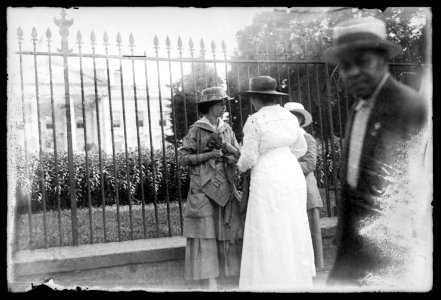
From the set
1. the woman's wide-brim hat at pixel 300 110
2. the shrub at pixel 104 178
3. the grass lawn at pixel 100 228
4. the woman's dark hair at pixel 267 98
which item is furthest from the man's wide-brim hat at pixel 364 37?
the shrub at pixel 104 178

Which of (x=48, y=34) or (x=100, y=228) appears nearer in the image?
(x=48, y=34)

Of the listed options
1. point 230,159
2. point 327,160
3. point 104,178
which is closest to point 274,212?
point 230,159

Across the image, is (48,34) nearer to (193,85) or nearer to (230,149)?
(230,149)

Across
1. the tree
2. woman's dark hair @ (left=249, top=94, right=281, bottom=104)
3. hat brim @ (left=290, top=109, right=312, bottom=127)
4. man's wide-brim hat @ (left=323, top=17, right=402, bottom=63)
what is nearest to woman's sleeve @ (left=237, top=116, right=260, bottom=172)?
woman's dark hair @ (left=249, top=94, right=281, bottom=104)

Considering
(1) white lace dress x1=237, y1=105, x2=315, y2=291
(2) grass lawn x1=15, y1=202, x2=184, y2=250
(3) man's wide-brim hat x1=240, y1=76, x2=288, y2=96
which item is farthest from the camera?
(2) grass lawn x1=15, y1=202, x2=184, y2=250

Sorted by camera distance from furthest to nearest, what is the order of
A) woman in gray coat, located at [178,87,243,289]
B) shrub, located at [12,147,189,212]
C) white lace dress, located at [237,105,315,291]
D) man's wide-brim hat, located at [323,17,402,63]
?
1. shrub, located at [12,147,189,212]
2. woman in gray coat, located at [178,87,243,289]
3. white lace dress, located at [237,105,315,291]
4. man's wide-brim hat, located at [323,17,402,63]

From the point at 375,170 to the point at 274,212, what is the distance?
1510 mm

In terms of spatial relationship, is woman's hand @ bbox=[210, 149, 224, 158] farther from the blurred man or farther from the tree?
the blurred man

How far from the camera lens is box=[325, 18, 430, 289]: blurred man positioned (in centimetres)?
219

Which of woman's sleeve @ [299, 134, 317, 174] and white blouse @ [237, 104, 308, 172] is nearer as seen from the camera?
white blouse @ [237, 104, 308, 172]

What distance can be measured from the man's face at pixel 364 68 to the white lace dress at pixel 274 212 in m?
1.60

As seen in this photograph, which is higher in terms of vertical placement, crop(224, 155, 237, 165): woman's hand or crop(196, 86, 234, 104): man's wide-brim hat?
crop(196, 86, 234, 104): man's wide-brim hat

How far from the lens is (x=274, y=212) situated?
12.3ft

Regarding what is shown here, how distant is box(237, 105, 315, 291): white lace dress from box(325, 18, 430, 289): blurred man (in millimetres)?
1060
